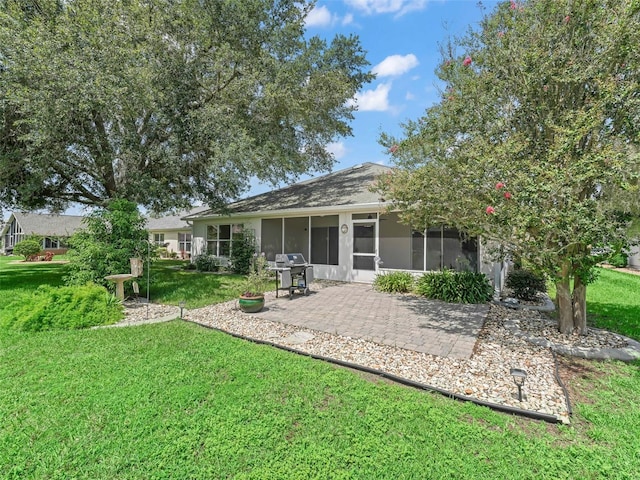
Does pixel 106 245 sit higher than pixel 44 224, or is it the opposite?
pixel 44 224

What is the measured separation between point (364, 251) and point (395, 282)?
2124 millimetres

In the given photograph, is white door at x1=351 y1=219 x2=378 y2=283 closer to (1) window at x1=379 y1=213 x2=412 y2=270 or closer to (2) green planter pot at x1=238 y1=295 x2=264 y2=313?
(1) window at x1=379 y1=213 x2=412 y2=270

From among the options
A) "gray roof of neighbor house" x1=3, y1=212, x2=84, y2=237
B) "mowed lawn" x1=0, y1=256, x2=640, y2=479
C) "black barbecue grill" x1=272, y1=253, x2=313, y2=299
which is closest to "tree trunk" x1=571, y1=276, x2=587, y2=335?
"mowed lawn" x1=0, y1=256, x2=640, y2=479

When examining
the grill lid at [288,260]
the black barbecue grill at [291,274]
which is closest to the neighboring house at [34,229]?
the grill lid at [288,260]

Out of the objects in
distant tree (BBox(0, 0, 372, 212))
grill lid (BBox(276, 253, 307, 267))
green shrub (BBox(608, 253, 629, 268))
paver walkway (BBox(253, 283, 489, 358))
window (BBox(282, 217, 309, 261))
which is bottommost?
paver walkway (BBox(253, 283, 489, 358))

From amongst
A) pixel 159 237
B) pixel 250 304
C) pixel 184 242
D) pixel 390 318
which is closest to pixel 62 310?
pixel 250 304

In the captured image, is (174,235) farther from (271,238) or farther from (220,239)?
(271,238)

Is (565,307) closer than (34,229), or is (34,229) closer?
(565,307)

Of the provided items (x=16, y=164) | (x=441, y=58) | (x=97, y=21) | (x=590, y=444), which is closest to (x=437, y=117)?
(x=441, y=58)

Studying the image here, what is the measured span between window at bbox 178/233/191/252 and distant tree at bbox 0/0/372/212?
14.4m

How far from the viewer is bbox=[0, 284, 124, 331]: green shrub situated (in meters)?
6.03

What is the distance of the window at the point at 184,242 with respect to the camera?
2859 centimetres

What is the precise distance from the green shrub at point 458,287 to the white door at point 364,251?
2.59 meters

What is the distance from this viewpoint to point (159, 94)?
10320 millimetres
